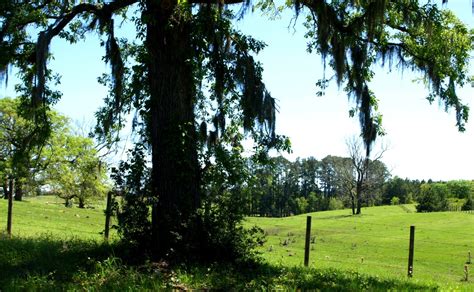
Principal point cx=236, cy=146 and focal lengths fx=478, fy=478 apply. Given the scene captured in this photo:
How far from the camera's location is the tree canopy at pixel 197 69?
31.2ft

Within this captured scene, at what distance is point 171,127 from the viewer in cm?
956

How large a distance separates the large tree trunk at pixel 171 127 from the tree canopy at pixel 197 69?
0.02 metres

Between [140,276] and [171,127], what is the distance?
327cm

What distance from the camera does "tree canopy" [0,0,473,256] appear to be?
950 cm

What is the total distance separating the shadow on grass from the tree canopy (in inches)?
40.7

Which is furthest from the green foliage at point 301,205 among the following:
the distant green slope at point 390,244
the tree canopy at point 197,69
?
the tree canopy at point 197,69

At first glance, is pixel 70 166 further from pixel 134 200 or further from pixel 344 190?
pixel 344 190

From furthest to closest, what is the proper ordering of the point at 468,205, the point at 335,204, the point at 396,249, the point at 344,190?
the point at 335,204
the point at 344,190
the point at 468,205
the point at 396,249

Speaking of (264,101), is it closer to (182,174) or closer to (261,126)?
(261,126)

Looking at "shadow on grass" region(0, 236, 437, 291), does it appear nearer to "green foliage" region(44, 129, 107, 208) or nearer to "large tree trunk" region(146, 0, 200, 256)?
"large tree trunk" region(146, 0, 200, 256)

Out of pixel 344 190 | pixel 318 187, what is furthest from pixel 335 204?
pixel 318 187

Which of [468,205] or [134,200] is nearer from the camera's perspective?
[134,200]

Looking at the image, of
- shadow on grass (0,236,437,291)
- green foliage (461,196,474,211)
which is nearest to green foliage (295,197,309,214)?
green foliage (461,196,474,211)

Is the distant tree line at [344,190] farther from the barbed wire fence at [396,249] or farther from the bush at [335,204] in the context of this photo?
the barbed wire fence at [396,249]
